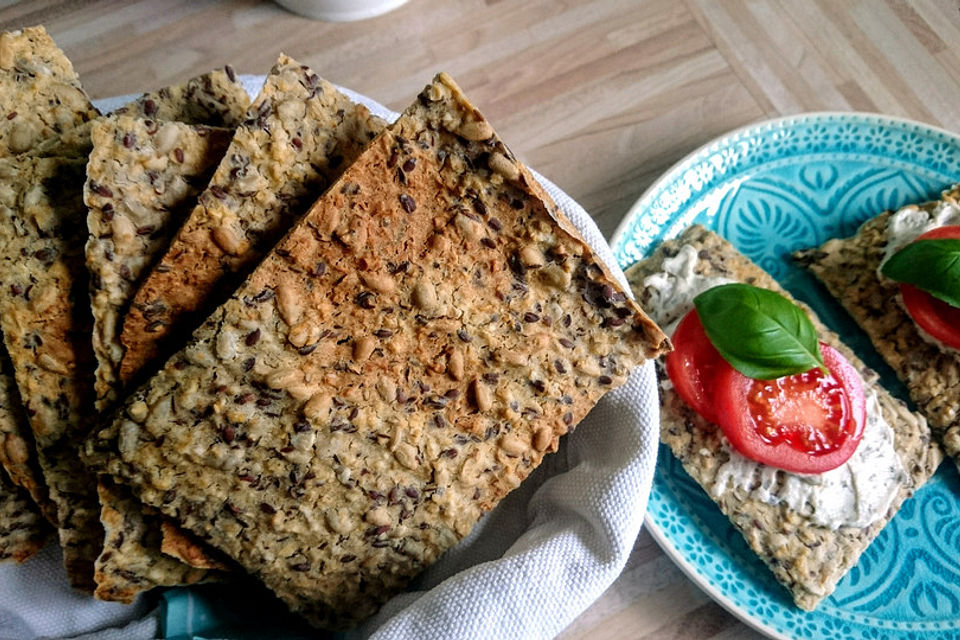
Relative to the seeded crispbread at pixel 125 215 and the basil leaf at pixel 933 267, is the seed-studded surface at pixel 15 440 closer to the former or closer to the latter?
the seeded crispbread at pixel 125 215

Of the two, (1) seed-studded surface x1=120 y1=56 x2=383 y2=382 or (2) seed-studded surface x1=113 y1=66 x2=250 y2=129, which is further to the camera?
(2) seed-studded surface x1=113 y1=66 x2=250 y2=129

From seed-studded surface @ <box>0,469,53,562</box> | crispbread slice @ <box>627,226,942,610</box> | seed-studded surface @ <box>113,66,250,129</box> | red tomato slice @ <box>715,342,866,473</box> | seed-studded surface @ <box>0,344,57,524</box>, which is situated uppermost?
seed-studded surface @ <box>113,66,250,129</box>

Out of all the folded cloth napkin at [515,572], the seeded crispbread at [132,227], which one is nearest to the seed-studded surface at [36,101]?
the seeded crispbread at [132,227]

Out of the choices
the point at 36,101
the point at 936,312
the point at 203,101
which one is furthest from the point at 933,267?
the point at 36,101

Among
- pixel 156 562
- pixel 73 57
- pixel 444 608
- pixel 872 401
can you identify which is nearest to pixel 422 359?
pixel 444 608

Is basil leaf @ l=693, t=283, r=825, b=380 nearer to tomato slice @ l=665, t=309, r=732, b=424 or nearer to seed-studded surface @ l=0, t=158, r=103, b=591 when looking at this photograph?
tomato slice @ l=665, t=309, r=732, b=424

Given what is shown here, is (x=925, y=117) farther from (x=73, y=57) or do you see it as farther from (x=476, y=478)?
(x=73, y=57)

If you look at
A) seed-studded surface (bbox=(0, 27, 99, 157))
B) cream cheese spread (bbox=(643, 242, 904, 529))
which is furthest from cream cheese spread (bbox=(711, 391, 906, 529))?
seed-studded surface (bbox=(0, 27, 99, 157))
